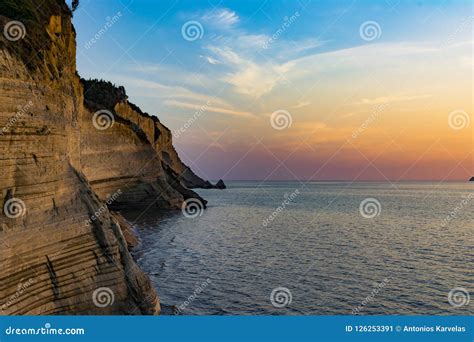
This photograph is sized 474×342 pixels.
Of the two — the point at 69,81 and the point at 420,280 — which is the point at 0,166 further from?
the point at 420,280

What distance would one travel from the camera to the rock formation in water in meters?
9.50

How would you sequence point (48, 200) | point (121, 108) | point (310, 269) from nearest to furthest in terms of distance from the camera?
1. point (48, 200)
2. point (310, 269)
3. point (121, 108)

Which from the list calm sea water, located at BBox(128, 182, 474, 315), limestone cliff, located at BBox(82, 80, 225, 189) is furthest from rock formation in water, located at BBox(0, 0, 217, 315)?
limestone cliff, located at BBox(82, 80, 225, 189)

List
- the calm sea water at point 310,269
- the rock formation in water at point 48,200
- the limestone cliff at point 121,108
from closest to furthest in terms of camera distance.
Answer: the rock formation in water at point 48,200
the calm sea water at point 310,269
the limestone cliff at point 121,108

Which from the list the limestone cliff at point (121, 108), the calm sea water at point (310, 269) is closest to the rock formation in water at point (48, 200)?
the calm sea water at point (310, 269)

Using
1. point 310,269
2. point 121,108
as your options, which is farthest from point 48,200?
point 121,108

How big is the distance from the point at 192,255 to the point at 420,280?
46.6 feet

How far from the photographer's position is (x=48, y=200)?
35.0ft

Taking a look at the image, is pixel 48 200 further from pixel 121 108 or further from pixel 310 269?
pixel 121 108

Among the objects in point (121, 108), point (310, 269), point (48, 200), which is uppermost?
point (121, 108)

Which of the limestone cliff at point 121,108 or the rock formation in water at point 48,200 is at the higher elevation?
the limestone cliff at point 121,108

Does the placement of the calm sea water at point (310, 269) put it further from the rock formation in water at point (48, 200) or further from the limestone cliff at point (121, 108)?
the limestone cliff at point (121, 108)

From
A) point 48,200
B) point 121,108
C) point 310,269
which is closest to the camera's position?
point 48,200

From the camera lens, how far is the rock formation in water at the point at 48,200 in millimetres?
9500
